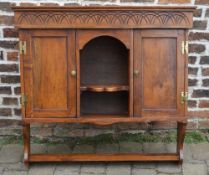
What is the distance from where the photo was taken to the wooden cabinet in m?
2.78

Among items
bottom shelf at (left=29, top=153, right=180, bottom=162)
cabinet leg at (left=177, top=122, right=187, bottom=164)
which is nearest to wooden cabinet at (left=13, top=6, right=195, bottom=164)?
cabinet leg at (left=177, top=122, right=187, bottom=164)

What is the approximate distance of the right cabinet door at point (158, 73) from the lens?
2832 mm

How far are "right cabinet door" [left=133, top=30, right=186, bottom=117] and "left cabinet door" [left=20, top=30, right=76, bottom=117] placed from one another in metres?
0.49

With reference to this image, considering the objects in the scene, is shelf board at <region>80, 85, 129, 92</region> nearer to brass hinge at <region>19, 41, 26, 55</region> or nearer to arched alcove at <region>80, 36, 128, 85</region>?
arched alcove at <region>80, 36, 128, 85</region>

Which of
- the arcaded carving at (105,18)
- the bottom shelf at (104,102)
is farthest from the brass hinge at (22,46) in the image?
the bottom shelf at (104,102)

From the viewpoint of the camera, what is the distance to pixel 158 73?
2881 millimetres

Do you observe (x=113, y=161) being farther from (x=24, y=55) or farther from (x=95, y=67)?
(x=24, y=55)

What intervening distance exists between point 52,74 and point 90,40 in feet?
1.26

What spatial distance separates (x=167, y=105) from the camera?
9.59 ft

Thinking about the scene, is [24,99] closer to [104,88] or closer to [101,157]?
[104,88]

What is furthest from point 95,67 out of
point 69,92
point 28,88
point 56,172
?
point 56,172

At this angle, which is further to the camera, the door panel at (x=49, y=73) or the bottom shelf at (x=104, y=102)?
the bottom shelf at (x=104, y=102)

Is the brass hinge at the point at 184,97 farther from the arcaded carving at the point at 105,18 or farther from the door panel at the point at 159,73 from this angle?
the arcaded carving at the point at 105,18

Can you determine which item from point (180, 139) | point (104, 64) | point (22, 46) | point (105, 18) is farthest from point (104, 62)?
point (180, 139)
